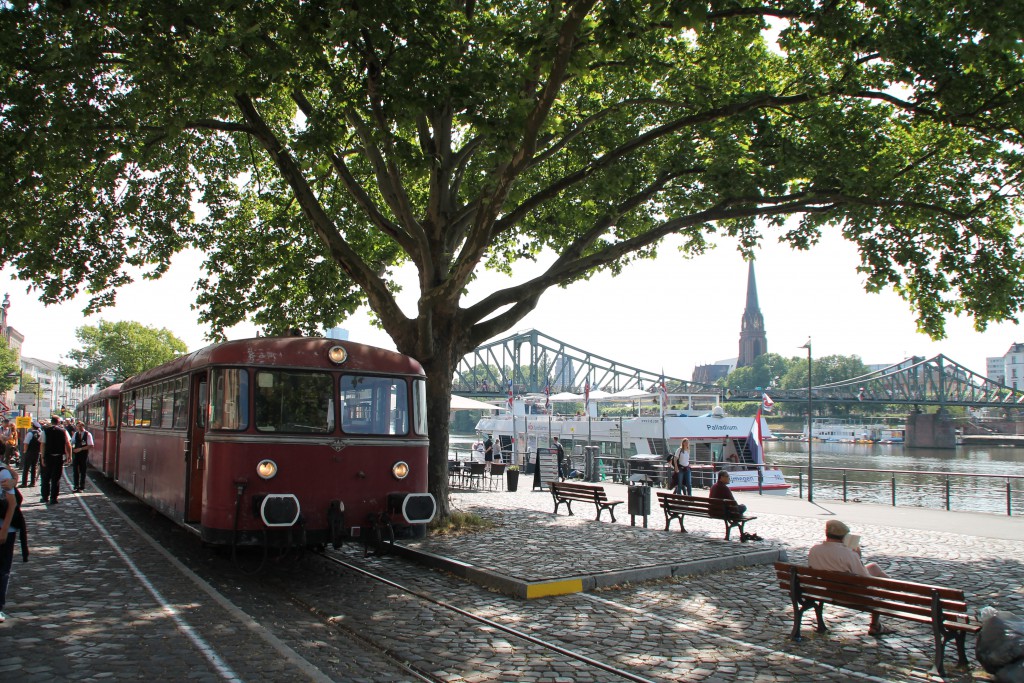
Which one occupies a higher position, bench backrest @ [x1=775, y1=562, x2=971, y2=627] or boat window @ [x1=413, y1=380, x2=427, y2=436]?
boat window @ [x1=413, y1=380, x2=427, y2=436]

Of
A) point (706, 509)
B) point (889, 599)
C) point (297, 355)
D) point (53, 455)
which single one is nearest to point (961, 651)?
point (889, 599)

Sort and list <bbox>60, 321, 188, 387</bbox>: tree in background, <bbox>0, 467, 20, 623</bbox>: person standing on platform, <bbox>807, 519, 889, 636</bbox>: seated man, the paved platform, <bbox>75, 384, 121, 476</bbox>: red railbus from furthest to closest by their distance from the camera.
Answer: <bbox>60, 321, 188, 387</bbox>: tree in background < <bbox>75, 384, 121, 476</bbox>: red railbus < the paved platform < <bbox>807, 519, 889, 636</bbox>: seated man < <bbox>0, 467, 20, 623</bbox>: person standing on platform

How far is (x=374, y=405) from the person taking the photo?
10.2 m

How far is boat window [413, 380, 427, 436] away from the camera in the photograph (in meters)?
10.5

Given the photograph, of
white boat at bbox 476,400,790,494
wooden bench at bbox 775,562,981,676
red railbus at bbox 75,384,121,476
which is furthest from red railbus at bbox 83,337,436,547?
white boat at bbox 476,400,790,494

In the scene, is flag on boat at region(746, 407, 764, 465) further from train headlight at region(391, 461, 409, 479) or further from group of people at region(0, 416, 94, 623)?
train headlight at region(391, 461, 409, 479)

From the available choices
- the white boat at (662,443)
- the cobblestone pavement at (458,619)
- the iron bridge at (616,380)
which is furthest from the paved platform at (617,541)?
the iron bridge at (616,380)

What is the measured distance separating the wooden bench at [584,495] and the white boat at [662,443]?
9.79m

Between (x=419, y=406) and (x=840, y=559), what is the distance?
524 cm

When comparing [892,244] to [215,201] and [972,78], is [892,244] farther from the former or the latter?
[215,201]

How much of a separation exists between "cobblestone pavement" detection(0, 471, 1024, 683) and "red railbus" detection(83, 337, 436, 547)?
800 millimetres

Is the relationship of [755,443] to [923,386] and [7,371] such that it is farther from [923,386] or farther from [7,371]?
[923,386]

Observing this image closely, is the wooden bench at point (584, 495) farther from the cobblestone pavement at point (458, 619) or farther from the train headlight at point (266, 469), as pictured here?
the train headlight at point (266, 469)

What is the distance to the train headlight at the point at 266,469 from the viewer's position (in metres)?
9.20
